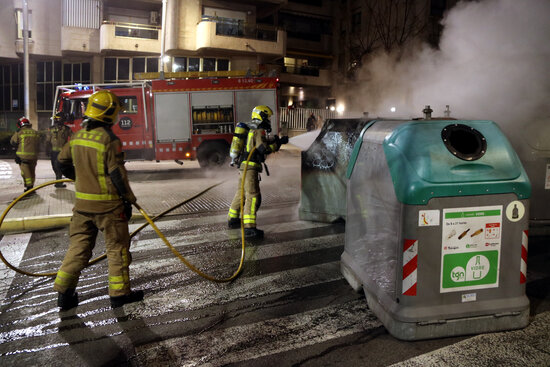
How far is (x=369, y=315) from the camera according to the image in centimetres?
358

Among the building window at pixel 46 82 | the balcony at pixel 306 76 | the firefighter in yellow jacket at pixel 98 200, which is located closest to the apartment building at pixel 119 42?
the building window at pixel 46 82

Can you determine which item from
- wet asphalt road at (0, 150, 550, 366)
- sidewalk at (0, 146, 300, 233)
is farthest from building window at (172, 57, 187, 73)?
wet asphalt road at (0, 150, 550, 366)

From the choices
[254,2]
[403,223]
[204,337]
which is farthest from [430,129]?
[254,2]

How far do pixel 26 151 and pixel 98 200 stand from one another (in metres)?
6.74

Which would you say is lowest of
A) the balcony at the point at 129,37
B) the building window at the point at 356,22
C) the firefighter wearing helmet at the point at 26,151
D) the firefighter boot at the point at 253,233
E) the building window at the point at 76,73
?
the firefighter boot at the point at 253,233

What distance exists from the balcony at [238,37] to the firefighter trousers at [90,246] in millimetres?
20557

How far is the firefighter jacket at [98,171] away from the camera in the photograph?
143 inches

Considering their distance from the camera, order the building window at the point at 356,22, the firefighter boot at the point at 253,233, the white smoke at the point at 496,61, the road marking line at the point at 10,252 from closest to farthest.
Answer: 1. the road marking line at the point at 10,252
2. the firefighter boot at the point at 253,233
3. the white smoke at the point at 496,61
4. the building window at the point at 356,22

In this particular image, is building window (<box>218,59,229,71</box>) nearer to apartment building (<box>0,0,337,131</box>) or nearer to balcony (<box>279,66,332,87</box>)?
apartment building (<box>0,0,337,131</box>)

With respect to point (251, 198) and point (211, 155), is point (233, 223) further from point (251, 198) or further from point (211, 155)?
point (211, 155)

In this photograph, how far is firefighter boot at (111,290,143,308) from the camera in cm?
375

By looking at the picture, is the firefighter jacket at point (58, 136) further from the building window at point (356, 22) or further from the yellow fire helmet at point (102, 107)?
the building window at point (356, 22)

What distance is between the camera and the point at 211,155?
14117 millimetres

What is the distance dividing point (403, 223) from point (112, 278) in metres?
2.42
